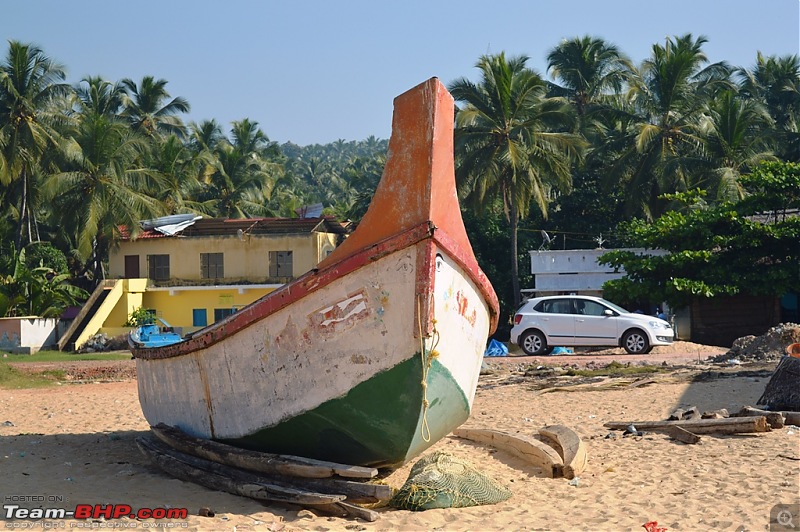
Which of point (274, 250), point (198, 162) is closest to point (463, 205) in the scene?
point (274, 250)

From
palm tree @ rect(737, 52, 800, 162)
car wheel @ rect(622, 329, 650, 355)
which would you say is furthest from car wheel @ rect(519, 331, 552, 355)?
palm tree @ rect(737, 52, 800, 162)

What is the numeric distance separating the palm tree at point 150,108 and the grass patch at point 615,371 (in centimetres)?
3438

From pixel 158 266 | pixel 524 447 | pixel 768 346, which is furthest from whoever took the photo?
pixel 158 266

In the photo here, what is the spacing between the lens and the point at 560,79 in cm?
4103

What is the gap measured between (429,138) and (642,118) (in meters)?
29.1

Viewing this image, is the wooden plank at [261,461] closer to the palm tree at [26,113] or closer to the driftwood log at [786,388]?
the driftwood log at [786,388]

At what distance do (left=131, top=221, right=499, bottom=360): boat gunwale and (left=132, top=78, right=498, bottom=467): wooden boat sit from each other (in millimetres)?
11

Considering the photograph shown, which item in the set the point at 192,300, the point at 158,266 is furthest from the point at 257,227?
the point at 158,266

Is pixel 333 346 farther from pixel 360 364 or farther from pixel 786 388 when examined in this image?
pixel 786 388

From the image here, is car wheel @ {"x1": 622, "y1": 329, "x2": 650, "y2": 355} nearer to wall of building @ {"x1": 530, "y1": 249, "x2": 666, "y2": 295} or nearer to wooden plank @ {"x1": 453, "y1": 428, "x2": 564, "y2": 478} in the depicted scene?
wall of building @ {"x1": 530, "y1": 249, "x2": 666, "y2": 295}

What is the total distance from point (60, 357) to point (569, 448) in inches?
899

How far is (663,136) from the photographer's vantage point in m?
32.1

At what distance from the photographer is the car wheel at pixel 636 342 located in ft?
63.9

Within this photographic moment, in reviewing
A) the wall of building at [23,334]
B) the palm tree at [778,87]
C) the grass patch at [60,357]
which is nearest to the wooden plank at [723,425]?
the grass patch at [60,357]
